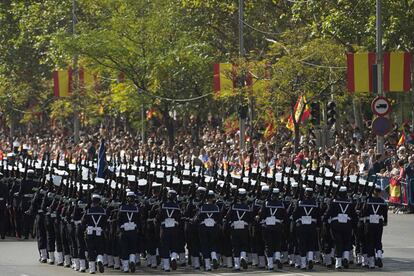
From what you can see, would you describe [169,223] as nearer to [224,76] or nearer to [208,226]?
[208,226]

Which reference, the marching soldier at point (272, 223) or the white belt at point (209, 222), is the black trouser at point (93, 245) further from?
the marching soldier at point (272, 223)

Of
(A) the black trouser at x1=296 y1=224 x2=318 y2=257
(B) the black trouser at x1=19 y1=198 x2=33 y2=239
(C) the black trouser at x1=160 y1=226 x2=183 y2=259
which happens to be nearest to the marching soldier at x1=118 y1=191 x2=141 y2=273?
(C) the black trouser at x1=160 y1=226 x2=183 y2=259

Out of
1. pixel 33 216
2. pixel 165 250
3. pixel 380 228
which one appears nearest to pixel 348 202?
pixel 380 228

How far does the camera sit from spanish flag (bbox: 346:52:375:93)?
40188mm

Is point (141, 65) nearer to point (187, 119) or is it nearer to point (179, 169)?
point (187, 119)

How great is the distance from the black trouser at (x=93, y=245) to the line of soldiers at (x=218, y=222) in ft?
0.06

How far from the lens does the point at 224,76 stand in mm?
48719

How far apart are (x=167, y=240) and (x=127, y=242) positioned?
703 millimetres

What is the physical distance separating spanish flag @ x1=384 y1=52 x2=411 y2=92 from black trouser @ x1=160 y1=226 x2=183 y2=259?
611 inches

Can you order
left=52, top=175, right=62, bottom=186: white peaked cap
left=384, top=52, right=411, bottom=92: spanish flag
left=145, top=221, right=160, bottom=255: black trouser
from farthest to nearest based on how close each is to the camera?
left=384, top=52, right=411, bottom=92: spanish flag, left=52, top=175, right=62, bottom=186: white peaked cap, left=145, top=221, right=160, bottom=255: black trouser

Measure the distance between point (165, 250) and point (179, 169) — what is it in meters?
3.74

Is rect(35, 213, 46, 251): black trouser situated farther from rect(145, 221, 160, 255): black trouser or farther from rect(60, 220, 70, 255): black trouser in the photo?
rect(145, 221, 160, 255): black trouser

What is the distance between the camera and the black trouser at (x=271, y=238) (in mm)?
26125

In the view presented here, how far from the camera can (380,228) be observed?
26188 millimetres
